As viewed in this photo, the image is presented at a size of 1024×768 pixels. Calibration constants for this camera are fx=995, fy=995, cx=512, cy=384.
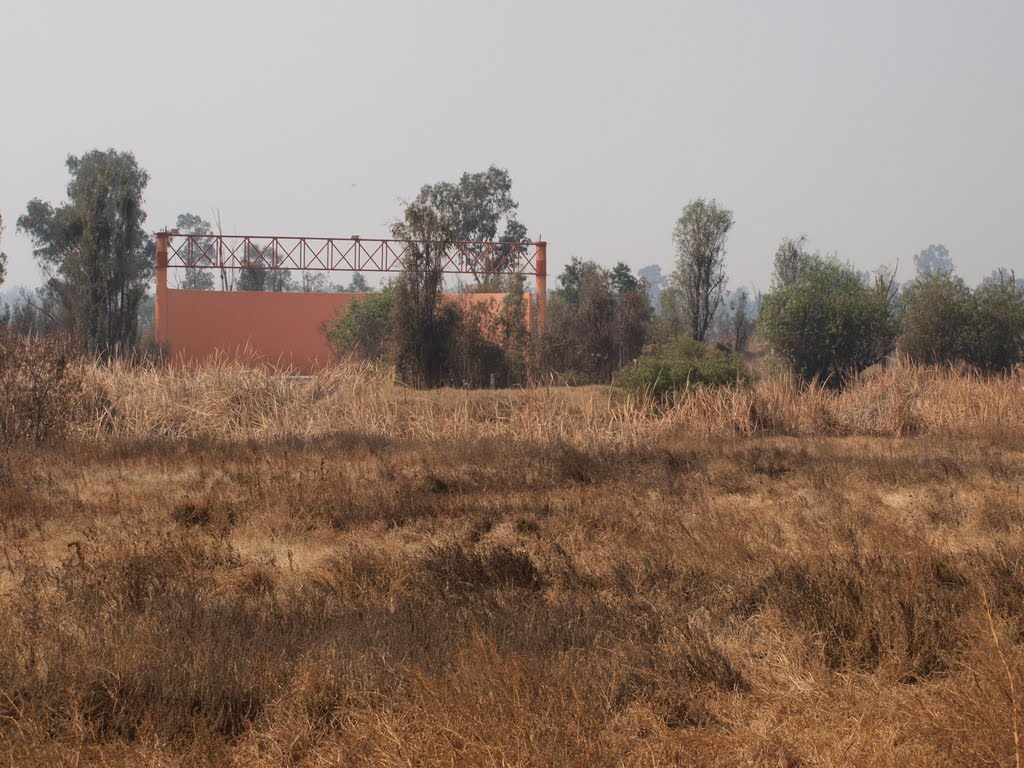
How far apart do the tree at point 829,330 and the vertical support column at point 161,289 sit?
2193 centimetres

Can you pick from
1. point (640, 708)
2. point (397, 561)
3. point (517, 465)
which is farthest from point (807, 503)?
point (640, 708)

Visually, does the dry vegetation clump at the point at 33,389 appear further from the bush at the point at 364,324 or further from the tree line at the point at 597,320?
the bush at the point at 364,324

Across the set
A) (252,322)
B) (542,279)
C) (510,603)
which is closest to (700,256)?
(542,279)

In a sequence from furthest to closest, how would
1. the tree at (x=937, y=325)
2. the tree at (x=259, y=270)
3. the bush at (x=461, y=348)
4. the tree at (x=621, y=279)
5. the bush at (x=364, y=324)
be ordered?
the tree at (x=621, y=279)
the tree at (x=259, y=270)
the bush at (x=364, y=324)
the tree at (x=937, y=325)
the bush at (x=461, y=348)

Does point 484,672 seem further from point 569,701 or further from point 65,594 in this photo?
Answer: point 65,594

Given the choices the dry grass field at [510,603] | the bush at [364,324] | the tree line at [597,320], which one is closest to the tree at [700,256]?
the tree line at [597,320]

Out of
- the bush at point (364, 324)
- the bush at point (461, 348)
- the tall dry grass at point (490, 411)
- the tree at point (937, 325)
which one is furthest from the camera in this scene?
the bush at point (364, 324)

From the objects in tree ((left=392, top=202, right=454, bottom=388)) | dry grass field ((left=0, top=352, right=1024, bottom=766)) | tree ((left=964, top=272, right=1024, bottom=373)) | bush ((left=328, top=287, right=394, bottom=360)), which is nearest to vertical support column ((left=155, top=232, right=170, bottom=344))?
bush ((left=328, top=287, right=394, bottom=360))

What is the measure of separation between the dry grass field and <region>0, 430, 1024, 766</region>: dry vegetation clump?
25 mm

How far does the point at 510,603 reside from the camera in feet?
23.1

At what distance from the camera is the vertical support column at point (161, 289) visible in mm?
37312

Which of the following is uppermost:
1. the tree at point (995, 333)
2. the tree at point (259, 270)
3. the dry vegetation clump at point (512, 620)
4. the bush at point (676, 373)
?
the tree at point (259, 270)

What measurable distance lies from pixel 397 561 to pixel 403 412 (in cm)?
1017

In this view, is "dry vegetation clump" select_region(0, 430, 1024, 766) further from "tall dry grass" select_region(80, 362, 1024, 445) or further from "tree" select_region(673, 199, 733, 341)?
"tree" select_region(673, 199, 733, 341)
